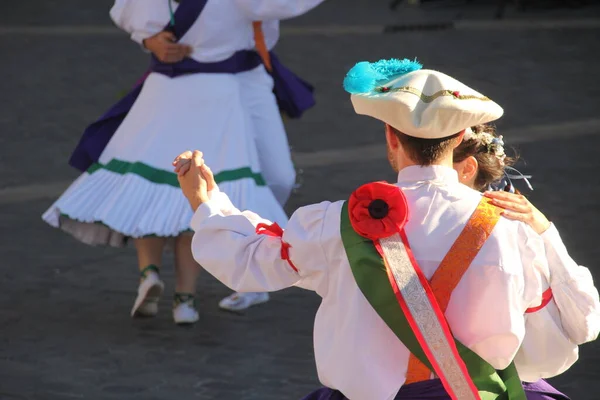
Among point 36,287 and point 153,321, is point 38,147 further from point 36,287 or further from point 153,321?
point 153,321

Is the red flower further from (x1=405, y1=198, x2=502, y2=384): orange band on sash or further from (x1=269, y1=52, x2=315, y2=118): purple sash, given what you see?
(x1=269, y1=52, x2=315, y2=118): purple sash

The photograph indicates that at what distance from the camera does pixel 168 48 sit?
5.62m

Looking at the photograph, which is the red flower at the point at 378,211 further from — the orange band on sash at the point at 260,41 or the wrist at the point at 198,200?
the orange band on sash at the point at 260,41

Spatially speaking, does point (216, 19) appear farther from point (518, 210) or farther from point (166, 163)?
point (518, 210)

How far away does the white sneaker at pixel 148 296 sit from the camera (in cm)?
573

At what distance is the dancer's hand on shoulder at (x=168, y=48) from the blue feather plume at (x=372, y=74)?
2780 millimetres

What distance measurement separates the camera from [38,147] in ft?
31.1

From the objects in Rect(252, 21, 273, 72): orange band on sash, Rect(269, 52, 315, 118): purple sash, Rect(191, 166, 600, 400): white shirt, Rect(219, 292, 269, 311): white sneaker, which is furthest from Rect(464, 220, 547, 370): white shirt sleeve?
Rect(269, 52, 315, 118): purple sash

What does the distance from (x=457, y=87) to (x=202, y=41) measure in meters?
2.94

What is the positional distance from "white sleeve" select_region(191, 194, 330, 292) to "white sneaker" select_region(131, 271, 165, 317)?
268cm

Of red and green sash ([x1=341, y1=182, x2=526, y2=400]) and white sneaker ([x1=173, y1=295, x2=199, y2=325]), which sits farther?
white sneaker ([x1=173, y1=295, x2=199, y2=325])

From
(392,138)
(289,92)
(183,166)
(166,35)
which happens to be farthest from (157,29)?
(392,138)

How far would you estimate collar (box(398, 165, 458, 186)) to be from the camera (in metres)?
2.84

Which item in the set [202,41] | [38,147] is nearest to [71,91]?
[38,147]
